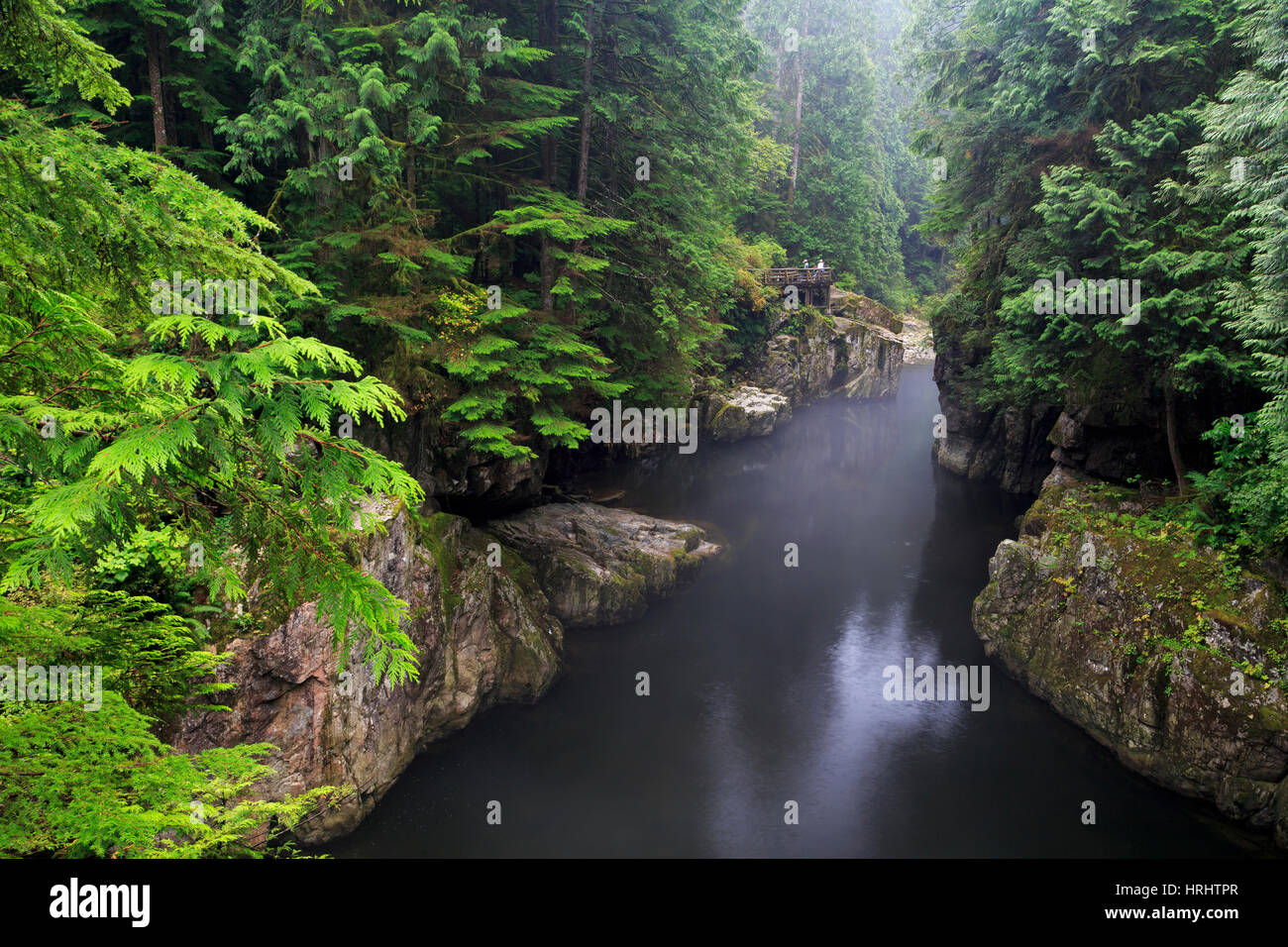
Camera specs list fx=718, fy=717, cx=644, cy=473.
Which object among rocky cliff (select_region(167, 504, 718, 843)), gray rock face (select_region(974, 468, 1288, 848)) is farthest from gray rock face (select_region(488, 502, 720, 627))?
gray rock face (select_region(974, 468, 1288, 848))

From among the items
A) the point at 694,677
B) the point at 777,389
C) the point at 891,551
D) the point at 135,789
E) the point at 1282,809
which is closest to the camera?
the point at 135,789

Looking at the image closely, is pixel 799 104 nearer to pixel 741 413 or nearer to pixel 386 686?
pixel 741 413

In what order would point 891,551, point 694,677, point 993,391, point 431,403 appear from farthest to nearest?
point 891,551, point 993,391, point 694,677, point 431,403

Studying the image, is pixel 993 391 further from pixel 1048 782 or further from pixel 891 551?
pixel 1048 782

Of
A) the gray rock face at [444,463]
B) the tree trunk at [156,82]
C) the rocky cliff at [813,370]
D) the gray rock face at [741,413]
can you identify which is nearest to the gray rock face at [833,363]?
the rocky cliff at [813,370]

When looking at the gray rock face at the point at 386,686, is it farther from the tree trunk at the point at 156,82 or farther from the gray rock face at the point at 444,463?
the tree trunk at the point at 156,82

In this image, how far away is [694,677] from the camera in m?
14.4

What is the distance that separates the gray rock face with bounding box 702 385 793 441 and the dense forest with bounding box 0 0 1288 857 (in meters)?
7.90

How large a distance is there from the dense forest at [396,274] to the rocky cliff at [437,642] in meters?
0.44

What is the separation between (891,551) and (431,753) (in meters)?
14.5

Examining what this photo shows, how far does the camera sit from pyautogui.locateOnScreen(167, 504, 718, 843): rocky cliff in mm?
9055

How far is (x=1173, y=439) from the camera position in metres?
13.5

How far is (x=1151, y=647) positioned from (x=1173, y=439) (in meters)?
4.59
